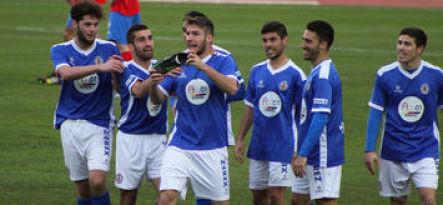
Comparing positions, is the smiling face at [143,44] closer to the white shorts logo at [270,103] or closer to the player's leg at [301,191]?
the white shorts logo at [270,103]

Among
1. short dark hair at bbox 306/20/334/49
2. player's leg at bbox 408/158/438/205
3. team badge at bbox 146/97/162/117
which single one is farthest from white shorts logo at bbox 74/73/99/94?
player's leg at bbox 408/158/438/205

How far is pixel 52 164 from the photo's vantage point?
51.1 ft

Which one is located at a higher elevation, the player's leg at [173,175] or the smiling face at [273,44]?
the smiling face at [273,44]

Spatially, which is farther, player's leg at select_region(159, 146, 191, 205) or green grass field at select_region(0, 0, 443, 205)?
green grass field at select_region(0, 0, 443, 205)

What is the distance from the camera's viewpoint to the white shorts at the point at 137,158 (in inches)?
475

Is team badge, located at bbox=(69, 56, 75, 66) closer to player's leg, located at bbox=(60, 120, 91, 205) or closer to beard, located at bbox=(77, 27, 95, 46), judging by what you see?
beard, located at bbox=(77, 27, 95, 46)

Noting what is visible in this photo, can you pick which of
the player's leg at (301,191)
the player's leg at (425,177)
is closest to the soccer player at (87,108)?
the player's leg at (301,191)

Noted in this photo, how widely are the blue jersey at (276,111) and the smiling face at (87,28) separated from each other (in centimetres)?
163

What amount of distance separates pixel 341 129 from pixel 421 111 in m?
0.86

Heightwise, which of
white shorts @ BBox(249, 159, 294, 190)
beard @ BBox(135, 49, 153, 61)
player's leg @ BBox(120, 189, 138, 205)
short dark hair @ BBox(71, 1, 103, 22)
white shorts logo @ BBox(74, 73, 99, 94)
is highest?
short dark hair @ BBox(71, 1, 103, 22)

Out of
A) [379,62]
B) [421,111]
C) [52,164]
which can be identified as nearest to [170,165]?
[421,111]

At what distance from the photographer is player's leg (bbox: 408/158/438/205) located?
11.5 m

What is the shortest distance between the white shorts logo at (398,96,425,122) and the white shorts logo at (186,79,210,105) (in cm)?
185

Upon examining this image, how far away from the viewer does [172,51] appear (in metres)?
28.3
